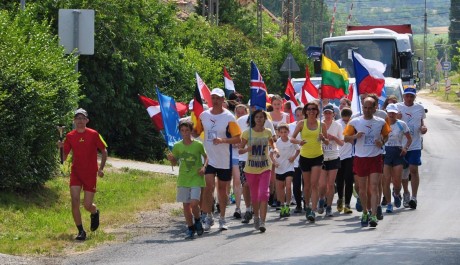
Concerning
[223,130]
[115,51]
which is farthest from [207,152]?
[115,51]

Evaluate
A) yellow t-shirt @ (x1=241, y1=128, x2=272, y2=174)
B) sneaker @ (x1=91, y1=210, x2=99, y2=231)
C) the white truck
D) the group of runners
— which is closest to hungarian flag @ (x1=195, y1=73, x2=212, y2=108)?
the group of runners

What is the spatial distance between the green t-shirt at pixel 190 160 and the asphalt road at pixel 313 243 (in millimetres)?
703

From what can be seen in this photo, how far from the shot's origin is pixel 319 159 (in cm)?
1773

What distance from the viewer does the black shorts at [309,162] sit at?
17.7 m

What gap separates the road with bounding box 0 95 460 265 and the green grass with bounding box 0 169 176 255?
663mm

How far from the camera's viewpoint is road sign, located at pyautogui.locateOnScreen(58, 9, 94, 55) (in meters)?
18.1

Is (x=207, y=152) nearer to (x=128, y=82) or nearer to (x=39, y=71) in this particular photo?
(x=39, y=71)

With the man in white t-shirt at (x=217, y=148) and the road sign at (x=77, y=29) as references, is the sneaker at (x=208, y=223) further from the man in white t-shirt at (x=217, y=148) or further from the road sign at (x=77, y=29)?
the road sign at (x=77, y=29)

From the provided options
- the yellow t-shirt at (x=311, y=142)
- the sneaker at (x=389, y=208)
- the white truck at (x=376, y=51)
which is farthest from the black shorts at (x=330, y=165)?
the white truck at (x=376, y=51)

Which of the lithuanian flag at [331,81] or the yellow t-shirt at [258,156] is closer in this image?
the yellow t-shirt at [258,156]

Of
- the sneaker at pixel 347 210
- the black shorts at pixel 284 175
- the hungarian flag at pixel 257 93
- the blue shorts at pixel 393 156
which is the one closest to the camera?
the hungarian flag at pixel 257 93

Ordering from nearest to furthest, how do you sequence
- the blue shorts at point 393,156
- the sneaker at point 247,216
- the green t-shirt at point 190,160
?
the green t-shirt at point 190,160, the sneaker at point 247,216, the blue shorts at point 393,156

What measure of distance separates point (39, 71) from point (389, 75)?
58.7 feet

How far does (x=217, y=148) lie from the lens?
53.8ft
